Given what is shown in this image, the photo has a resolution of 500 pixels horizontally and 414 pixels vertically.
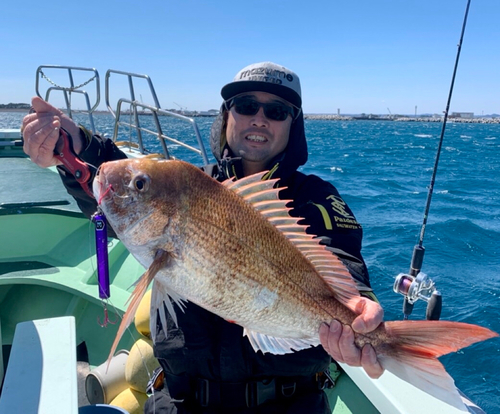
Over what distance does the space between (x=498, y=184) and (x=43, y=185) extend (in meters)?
17.7

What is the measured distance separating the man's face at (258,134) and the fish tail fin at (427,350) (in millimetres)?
1327

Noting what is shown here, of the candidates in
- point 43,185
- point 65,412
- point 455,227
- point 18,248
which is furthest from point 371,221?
point 65,412

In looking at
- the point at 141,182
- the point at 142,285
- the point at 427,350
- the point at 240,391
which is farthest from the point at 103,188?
the point at 427,350

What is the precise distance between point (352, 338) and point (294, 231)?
522 mm

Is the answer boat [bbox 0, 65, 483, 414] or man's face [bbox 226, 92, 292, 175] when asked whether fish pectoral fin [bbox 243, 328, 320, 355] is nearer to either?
boat [bbox 0, 65, 483, 414]

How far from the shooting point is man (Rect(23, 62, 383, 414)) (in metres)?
1.99

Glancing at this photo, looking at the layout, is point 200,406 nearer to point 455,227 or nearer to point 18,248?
point 18,248

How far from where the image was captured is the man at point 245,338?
1.99 meters

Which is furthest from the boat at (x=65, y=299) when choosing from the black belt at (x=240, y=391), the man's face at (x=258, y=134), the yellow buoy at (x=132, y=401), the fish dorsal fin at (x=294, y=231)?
the man's face at (x=258, y=134)

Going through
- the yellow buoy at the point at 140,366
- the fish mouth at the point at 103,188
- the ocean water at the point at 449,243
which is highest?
the fish mouth at the point at 103,188

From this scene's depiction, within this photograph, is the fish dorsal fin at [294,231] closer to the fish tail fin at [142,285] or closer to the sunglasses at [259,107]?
the fish tail fin at [142,285]

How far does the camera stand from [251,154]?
2.62 metres

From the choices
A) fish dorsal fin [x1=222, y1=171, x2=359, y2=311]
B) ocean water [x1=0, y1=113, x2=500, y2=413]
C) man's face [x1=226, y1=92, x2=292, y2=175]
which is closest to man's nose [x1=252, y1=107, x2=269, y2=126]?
man's face [x1=226, y1=92, x2=292, y2=175]

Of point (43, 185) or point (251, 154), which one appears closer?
point (251, 154)
